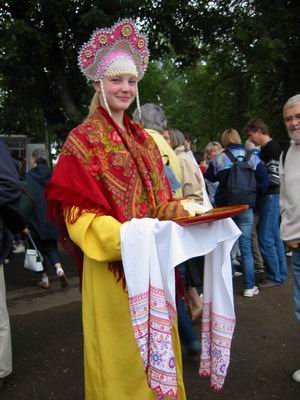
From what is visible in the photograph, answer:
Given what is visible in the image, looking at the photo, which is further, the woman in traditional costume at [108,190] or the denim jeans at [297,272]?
the denim jeans at [297,272]

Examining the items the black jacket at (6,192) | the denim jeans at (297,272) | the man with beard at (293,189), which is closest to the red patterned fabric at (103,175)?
the black jacket at (6,192)

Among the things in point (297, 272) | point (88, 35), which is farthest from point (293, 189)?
point (88, 35)

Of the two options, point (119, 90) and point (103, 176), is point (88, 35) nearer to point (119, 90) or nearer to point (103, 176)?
point (119, 90)

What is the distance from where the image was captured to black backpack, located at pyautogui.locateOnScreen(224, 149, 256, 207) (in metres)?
4.52

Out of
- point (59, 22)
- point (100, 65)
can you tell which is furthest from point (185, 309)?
point (59, 22)

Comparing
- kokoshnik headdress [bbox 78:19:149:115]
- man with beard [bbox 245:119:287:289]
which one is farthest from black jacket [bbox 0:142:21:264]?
man with beard [bbox 245:119:287:289]

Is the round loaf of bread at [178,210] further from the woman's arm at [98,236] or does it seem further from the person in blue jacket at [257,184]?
the person in blue jacket at [257,184]

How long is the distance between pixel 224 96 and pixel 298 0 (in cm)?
624

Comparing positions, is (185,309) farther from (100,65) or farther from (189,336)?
(100,65)

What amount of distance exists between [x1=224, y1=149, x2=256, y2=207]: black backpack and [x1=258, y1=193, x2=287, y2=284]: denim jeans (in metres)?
0.47

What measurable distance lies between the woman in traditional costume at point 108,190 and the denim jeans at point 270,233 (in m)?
3.18

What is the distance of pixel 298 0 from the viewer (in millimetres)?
10062

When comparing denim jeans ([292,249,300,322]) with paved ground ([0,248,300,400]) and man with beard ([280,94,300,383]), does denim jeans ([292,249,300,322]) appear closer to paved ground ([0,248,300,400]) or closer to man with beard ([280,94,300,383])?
man with beard ([280,94,300,383])

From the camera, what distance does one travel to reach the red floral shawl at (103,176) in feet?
6.04
